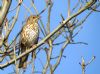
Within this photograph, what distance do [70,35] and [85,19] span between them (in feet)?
1.19

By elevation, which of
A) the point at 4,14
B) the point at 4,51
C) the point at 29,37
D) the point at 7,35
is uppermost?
the point at 4,14

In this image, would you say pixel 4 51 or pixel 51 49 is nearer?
pixel 51 49

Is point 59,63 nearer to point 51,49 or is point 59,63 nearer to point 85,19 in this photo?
point 51,49

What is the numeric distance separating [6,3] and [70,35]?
34.8 inches

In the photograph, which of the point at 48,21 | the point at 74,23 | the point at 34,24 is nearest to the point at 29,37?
the point at 34,24

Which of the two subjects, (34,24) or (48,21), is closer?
(48,21)

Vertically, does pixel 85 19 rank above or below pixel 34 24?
above

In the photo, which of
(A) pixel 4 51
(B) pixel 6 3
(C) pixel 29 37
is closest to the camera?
(B) pixel 6 3

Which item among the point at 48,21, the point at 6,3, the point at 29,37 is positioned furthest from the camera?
the point at 29,37

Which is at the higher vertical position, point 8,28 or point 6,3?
point 6,3

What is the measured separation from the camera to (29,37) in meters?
6.21

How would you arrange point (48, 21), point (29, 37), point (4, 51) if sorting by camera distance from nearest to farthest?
point (48, 21) → point (4, 51) → point (29, 37)

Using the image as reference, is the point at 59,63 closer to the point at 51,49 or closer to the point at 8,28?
the point at 51,49

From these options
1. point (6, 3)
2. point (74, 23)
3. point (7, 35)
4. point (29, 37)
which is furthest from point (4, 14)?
point (29, 37)
